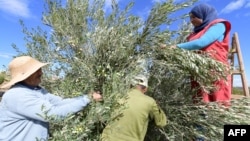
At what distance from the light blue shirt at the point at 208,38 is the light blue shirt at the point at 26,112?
61.1 inches

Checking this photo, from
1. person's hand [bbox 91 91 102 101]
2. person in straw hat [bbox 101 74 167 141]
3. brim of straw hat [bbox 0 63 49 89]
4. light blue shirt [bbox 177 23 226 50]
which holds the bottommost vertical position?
person in straw hat [bbox 101 74 167 141]

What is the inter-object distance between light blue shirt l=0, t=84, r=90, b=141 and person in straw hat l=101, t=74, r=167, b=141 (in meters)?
0.50

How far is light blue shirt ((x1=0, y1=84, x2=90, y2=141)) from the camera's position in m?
3.23

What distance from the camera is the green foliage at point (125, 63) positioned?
3.96 metres

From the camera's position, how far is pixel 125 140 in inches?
146

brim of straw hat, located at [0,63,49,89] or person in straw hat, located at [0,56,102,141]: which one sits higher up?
brim of straw hat, located at [0,63,49,89]

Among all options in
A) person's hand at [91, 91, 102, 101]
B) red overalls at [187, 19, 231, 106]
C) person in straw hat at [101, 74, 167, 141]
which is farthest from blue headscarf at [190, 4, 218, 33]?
person's hand at [91, 91, 102, 101]

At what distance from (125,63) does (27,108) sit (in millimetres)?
1293

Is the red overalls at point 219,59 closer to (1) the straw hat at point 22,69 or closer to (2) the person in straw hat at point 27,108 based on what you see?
(2) the person in straw hat at point 27,108

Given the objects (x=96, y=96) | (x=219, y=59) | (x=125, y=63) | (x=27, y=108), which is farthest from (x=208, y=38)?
(x=27, y=108)

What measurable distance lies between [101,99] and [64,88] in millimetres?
523

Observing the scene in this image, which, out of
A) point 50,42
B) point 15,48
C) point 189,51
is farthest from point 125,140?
point 15,48

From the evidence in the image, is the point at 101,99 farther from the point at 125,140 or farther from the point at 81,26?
the point at 81,26

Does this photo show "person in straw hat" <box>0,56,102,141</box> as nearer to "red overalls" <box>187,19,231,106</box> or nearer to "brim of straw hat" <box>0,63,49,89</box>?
"brim of straw hat" <box>0,63,49,89</box>
